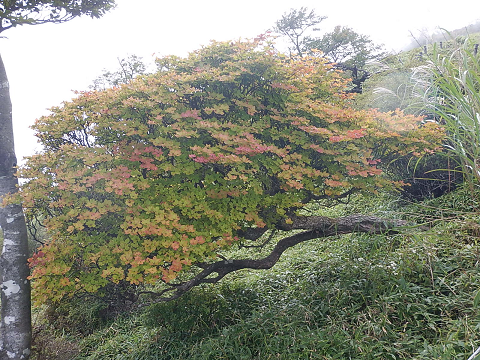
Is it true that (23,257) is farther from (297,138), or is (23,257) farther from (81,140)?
(297,138)

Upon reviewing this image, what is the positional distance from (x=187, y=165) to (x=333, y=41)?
13516 millimetres

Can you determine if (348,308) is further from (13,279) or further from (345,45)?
(345,45)

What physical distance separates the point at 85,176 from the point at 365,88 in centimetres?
821

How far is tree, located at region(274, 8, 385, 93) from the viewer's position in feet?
42.9

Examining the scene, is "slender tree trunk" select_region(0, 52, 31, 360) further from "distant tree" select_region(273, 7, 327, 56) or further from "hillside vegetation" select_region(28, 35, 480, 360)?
"distant tree" select_region(273, 7, 327, 56)

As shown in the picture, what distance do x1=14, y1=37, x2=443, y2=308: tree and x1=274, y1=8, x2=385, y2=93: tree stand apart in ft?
31.9

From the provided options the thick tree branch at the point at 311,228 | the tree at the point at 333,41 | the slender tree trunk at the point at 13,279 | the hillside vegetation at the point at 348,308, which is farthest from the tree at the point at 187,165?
the tree at the point at 333,41

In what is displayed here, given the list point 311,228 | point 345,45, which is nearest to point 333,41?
Answer: point 345,45

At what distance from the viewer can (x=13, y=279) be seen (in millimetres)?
3441

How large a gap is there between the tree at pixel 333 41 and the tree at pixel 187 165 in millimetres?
9737

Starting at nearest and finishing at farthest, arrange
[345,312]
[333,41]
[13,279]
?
[345,312]
[13,279]
[333,41]

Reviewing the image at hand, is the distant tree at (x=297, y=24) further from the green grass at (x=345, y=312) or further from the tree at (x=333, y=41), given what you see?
the green grass at (x=345, y=312)

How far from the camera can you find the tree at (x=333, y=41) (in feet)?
42.9

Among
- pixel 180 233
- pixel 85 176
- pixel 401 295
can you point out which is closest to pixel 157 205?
pixel 180 233
